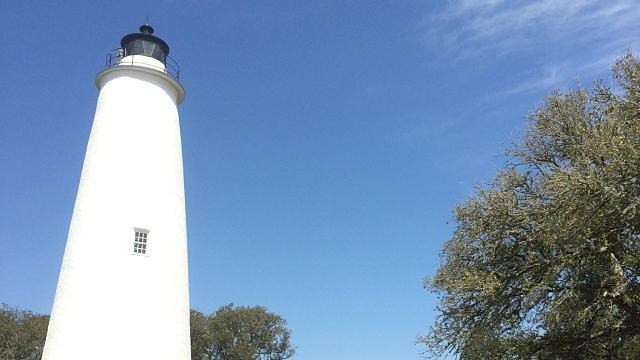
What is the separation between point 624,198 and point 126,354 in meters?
13.2

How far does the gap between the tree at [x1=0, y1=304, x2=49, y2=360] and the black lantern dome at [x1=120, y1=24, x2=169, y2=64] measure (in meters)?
31.9

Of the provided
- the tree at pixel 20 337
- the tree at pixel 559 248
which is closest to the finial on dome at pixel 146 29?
the tree at pixel 559 248

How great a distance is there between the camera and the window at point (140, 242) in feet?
59.0

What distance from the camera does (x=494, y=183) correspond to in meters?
18.5

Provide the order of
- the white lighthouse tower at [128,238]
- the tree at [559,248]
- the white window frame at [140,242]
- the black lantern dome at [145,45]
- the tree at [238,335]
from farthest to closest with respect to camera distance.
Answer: the tree at [238,335] → the black lantern dome at [145,45] → the white window frame at [140,242] → the white lighthouse tower at [128,238] → the tree at [559,248]

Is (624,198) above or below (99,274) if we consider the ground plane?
below

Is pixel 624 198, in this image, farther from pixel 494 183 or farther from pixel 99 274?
pixel 99 274

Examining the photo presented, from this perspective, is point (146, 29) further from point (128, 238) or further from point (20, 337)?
point (20, 337)

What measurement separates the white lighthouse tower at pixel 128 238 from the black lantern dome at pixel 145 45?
1145mm

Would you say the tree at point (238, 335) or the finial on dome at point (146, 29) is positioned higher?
the tree at point (238, 335)

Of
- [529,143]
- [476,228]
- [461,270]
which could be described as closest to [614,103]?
[529,143]

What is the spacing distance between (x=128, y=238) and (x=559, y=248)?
1197cm

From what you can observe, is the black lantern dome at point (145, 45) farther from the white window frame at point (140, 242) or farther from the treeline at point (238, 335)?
the treeline at point (238, 335)

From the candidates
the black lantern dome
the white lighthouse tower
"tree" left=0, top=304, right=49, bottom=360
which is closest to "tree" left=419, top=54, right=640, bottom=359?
the white lighthouse tower
